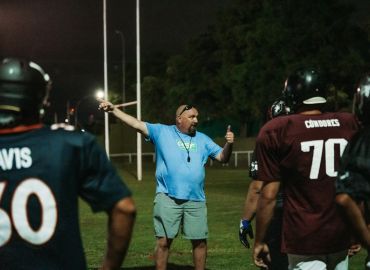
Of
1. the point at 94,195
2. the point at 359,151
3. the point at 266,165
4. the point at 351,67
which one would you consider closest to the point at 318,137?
the point at 266,165

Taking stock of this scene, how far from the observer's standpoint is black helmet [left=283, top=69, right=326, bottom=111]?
5.03 meters

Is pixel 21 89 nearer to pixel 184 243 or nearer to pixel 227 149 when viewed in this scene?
pixel 227 149

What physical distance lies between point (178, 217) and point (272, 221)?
2316mm

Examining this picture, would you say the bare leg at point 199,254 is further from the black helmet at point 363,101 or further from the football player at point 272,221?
the black helmet at point 363,101

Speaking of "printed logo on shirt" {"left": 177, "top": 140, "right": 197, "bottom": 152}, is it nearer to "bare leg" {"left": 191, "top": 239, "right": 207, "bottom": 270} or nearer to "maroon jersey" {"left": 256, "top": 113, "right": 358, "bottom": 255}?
"bare leg" {"left": 191, "top": 239, "right": 207, "bottom": 270}

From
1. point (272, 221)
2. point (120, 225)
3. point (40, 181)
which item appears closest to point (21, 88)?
point (40, 181)

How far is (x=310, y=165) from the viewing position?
16.3 ft

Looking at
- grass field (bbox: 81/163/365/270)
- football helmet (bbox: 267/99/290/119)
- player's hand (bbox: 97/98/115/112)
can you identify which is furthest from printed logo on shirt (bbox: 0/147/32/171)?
grass field (bbox: 81/163/365/270)

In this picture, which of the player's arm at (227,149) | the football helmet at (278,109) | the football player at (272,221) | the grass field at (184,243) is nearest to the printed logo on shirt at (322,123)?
the football player at (272,221)

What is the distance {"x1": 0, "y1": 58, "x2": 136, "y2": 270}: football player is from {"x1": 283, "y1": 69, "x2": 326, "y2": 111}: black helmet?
210 cm

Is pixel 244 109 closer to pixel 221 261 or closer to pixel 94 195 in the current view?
pixel 221 261

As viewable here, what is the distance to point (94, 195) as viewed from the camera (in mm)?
3264

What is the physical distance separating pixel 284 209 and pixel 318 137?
54cm

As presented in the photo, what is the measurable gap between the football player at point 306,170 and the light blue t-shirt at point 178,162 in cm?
343
